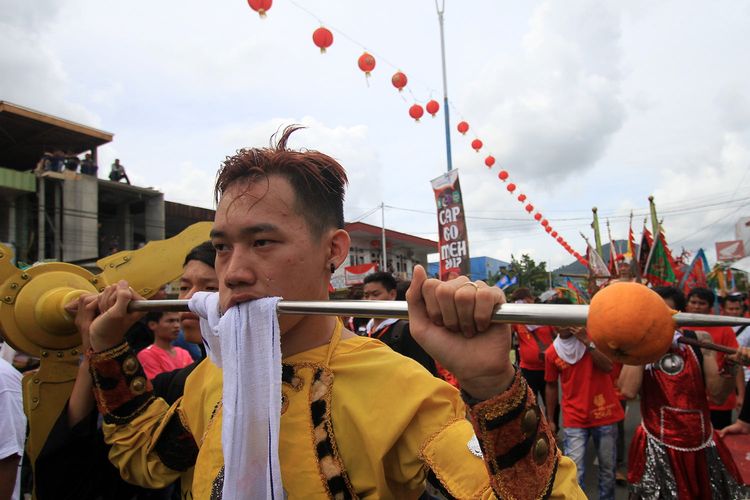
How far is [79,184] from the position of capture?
18.3m

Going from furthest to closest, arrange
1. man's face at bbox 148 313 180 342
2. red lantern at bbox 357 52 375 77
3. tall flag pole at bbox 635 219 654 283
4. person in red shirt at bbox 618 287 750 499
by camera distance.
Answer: tall flag pole at bbox 635 219 654 283, red lantern at bbox 357 52 375 77, man's face at bbox 148 313 180 342, person in red shirt at bbox 618 287 750 499

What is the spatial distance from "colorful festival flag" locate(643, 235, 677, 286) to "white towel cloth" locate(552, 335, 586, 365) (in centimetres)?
530

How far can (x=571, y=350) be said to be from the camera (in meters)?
4.46

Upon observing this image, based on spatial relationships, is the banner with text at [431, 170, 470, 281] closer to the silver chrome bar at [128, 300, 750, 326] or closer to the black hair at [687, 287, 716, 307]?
the black hair at [687, 287, 716, 307]

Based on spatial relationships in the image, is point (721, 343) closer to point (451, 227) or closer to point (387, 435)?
point (387, 435)

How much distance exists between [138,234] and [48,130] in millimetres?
6034

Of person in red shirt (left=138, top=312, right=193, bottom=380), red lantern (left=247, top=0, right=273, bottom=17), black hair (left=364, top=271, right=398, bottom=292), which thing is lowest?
person in red shirt (left=138, top=312, right=193, bottom=380)

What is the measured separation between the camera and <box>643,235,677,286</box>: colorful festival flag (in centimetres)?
877

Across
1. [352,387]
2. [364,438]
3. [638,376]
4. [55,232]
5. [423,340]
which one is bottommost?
[638,376]

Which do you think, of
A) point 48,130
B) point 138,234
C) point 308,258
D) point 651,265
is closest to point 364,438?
point 308,258

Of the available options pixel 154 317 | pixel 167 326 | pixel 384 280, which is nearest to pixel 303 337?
pixel 167 326

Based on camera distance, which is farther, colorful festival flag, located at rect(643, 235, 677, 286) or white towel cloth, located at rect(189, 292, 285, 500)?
colorful festival flag, located at rect(643, 235, 677, 286)

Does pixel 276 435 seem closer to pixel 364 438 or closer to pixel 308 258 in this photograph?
pixel 364 438

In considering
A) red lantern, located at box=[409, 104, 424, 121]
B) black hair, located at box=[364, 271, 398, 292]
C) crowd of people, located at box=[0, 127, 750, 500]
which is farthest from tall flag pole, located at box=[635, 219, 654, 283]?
crowd of people, located at box=[0, 127, 750, 500]
